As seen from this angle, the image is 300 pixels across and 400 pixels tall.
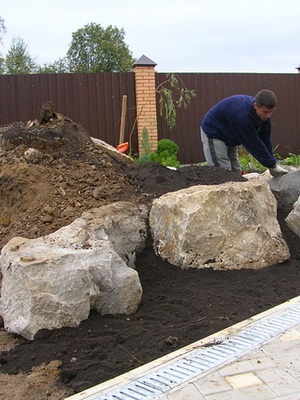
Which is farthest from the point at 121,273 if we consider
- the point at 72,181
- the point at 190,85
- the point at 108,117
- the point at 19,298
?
the point at 190,85

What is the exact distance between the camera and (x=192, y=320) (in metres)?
3.31

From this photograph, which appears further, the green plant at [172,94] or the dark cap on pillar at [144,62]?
the dark cap on pillar at [144,62]

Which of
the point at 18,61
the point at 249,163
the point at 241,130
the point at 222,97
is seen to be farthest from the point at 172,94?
the point at 18,61

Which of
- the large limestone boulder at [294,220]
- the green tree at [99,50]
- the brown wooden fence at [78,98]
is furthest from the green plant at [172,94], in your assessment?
the green tree at [99,50]

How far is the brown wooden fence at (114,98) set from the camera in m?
11.3

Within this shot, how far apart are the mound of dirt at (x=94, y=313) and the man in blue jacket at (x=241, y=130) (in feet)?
1.81

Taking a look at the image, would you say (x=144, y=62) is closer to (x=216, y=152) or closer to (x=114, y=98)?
(x=114, y=98)

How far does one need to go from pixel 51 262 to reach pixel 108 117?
9050 millimetres

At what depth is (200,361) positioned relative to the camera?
8.64 feet

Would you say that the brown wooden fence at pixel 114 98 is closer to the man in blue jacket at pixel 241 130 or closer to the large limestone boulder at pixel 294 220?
the man in blue jacket at pixel 241 130

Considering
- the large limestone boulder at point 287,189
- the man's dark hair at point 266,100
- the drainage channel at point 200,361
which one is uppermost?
the man's dark hair at point 266,100

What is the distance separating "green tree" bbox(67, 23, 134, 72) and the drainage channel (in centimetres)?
3729

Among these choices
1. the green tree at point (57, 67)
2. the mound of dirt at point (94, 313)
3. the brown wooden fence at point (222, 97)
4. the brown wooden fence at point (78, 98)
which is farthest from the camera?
the green tree at point (57, 67)

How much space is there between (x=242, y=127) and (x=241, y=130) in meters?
0.05
